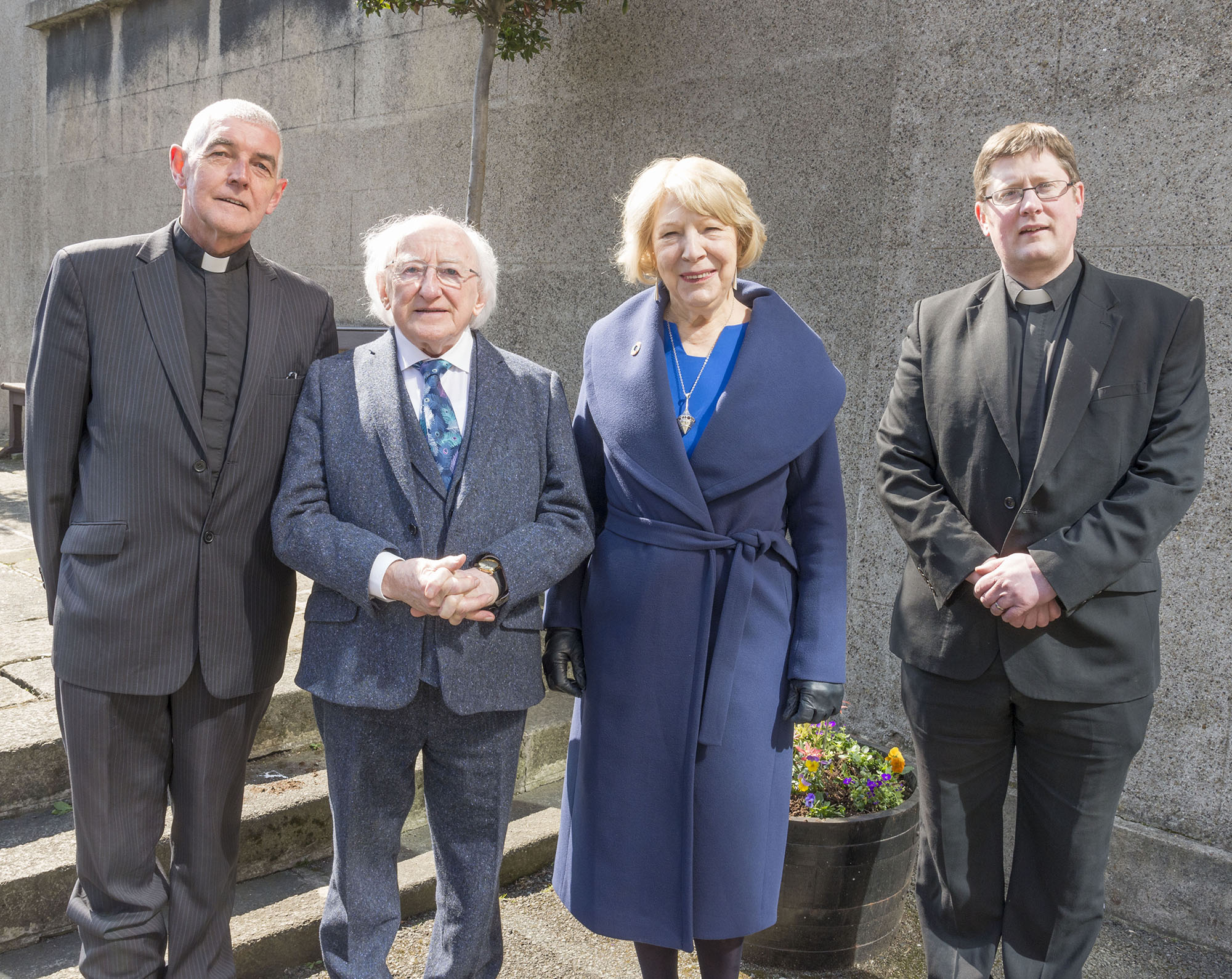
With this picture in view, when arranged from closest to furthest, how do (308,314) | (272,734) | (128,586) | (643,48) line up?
(128,586) → (308,314) → (272,734) → (643,48)

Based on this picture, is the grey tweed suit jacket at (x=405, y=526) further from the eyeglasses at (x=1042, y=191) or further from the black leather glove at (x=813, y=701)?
the eyeglasses at (x=1042, y=191)

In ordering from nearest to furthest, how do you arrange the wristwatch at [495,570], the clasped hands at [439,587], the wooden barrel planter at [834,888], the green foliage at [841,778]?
the clasped hands at [439,587]
the wristwatch at [495,570]
the wooden barrel planter at [834,888]
the green foliage at [841,778]

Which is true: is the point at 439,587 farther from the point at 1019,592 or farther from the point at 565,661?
the point at 1019,592

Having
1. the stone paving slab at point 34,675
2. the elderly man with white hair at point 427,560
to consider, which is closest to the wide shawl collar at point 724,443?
the elderly man with white hair at point 427,560

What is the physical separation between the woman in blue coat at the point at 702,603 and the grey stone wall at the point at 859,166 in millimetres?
1567

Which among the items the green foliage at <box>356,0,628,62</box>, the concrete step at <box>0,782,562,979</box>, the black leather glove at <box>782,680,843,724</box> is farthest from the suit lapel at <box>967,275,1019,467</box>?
the green foliage at <box>356,0,628,62</box>

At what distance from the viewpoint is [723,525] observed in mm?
2322

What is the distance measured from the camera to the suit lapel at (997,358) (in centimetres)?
237

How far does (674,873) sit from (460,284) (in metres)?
1.39

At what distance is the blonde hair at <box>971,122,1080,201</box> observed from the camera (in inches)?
91.8

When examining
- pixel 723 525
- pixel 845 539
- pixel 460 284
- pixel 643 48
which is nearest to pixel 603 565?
pixel 723 525

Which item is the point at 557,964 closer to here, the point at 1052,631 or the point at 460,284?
the point at 1052,631

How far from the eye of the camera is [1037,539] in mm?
2342

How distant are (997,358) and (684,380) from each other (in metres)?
0.73
